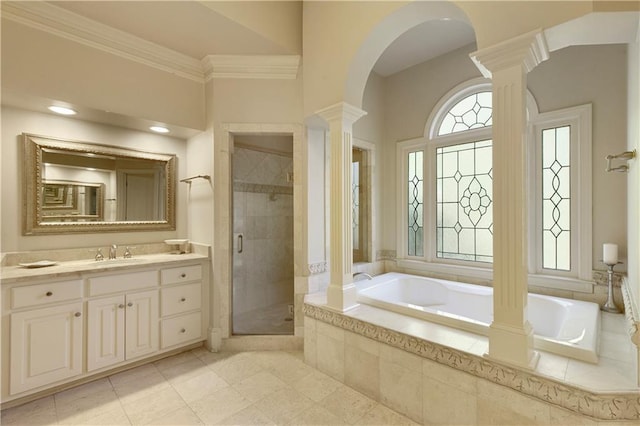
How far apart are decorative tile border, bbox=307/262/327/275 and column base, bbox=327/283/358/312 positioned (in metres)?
0.43

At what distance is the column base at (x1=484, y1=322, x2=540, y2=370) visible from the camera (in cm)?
141

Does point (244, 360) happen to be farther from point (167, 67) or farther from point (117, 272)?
point (167, 67)

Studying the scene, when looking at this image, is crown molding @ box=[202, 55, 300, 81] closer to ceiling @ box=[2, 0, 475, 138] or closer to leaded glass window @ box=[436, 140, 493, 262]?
ceiling @ box=[2, 0, 475, 138]

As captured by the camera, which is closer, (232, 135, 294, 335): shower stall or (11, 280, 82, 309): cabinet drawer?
(11, 280, 82, 309): cabinet drawer

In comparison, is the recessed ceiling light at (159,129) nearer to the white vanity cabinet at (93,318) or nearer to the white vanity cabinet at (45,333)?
the white vanity cabinet at (93,318)

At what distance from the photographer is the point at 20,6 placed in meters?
1.96

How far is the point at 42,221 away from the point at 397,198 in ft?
11.3

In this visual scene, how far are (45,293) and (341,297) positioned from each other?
6.68 ft

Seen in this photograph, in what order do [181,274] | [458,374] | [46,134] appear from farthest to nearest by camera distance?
[181,274] < [46,134] < [458,374]

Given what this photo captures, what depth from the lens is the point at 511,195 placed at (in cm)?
148

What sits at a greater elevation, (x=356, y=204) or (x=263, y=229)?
(x=356, y=204)

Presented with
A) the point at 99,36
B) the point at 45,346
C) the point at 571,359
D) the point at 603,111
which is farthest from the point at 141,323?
the point at 603,111

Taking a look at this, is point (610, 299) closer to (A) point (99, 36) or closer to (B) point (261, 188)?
(B) point (261, 188)

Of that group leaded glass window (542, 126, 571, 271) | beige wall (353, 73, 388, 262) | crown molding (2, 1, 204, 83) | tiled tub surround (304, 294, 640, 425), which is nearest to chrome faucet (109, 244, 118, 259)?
crown molding (2, 1, 204, 83)
